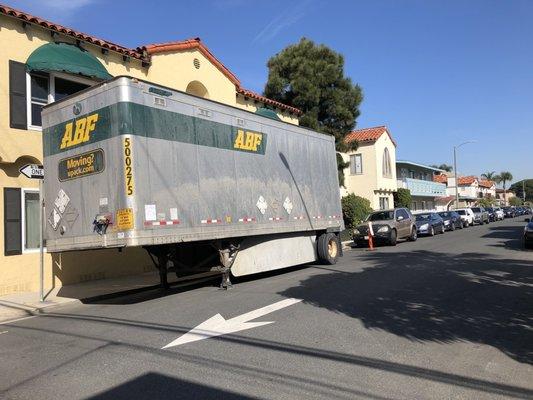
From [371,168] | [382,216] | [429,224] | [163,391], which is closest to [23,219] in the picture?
[163,391]

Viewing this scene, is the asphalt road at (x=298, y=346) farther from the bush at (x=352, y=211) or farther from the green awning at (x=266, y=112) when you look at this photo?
the bush at (x=352, y=211)

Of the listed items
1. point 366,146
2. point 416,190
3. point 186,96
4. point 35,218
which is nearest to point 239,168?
point 186,96

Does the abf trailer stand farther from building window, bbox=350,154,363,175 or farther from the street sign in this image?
building window, bbox=350,154,363,175

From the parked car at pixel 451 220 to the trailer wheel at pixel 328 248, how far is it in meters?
20.7

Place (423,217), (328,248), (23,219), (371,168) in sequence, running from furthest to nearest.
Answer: (371,168)
(423,217)
(328,248)
(23,219)

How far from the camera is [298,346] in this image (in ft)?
21.1

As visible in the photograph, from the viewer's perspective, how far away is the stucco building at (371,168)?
4041cm

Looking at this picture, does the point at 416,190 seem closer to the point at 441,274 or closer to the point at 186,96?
the point at 441,274

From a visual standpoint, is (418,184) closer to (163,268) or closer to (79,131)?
(163,268)

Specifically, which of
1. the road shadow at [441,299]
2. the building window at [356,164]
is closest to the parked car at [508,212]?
the building window at [356,164]

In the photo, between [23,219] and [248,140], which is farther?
[23,219]

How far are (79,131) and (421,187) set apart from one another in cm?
4822

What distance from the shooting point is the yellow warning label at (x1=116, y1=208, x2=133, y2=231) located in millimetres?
8852

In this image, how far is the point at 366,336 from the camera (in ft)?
22.3
